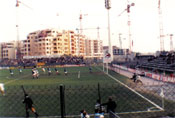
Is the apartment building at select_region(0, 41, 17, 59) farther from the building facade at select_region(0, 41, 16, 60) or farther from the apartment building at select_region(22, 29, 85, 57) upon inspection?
the apartment building at select_region(22, 29, 85, 57)

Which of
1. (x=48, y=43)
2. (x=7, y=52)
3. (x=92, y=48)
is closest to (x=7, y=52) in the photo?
(x=7, y=52)

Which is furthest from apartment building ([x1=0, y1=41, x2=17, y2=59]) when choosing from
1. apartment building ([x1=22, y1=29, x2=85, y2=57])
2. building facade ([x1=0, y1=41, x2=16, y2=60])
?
apartment building ([x1=22, y1=29, x2=85, y2=57])

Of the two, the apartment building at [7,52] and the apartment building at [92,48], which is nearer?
the apartment building at [7,52]

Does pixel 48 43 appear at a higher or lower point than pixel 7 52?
higher

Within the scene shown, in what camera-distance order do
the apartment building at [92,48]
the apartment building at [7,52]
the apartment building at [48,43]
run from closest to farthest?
the apartment building at [48,43]
the apartment building at [7,52]
the apartment building at [92,48]

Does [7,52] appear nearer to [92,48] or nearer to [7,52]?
[7,52]

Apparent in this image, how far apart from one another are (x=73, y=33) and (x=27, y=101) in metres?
98.7

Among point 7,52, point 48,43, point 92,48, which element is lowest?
point 7,52

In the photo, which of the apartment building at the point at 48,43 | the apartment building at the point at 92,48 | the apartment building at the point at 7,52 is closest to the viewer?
the apartment building at the point at 48,43

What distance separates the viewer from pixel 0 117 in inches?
379

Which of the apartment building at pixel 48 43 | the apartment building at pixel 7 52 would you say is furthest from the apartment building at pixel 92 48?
the apartment building at pixel 7 52

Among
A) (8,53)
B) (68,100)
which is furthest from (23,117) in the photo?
(8,53)

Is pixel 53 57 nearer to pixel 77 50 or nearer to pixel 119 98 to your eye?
pixel 77 50

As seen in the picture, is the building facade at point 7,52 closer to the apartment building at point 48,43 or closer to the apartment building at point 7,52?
the apartment building at point 7,52
